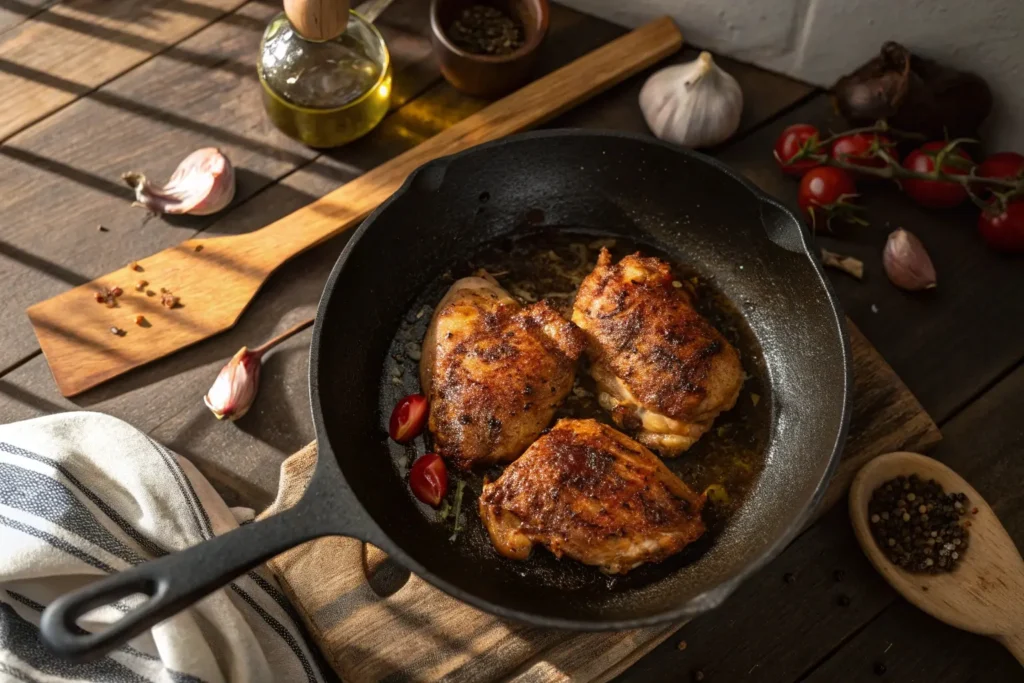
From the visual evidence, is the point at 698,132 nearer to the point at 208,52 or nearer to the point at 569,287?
the point at 569,287

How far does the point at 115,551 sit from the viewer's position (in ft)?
6.95

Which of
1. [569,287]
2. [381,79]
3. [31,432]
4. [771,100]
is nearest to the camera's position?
[31,432]

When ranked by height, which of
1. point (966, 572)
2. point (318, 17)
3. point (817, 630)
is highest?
point (318, 17)

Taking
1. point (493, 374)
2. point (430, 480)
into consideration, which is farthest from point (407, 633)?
point (493, 374)

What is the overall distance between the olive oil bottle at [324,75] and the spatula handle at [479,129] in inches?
7.6

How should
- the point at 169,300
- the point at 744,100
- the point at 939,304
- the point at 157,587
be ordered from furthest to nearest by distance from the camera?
the point at 744,100 → the point at 939,304 → the point at 169,300 → the point at 157,587

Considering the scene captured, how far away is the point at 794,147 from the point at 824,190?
181mm

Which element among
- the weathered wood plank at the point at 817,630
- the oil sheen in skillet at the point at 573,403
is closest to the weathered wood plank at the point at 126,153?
the oil sheen in skillet at the point at 573,403

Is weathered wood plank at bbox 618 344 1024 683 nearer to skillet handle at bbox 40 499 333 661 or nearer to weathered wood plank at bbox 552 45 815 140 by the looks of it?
skillet handle at bbox 40 499 333 661

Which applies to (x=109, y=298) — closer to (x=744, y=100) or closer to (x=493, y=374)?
(x=493, y=374)

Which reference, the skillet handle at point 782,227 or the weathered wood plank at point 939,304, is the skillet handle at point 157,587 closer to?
the skillet handle at point 782,227

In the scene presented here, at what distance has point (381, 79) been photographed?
2.75m

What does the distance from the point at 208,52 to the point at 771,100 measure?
1780 millimetres

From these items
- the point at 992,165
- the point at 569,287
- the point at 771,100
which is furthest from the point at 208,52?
the point at 992,165
